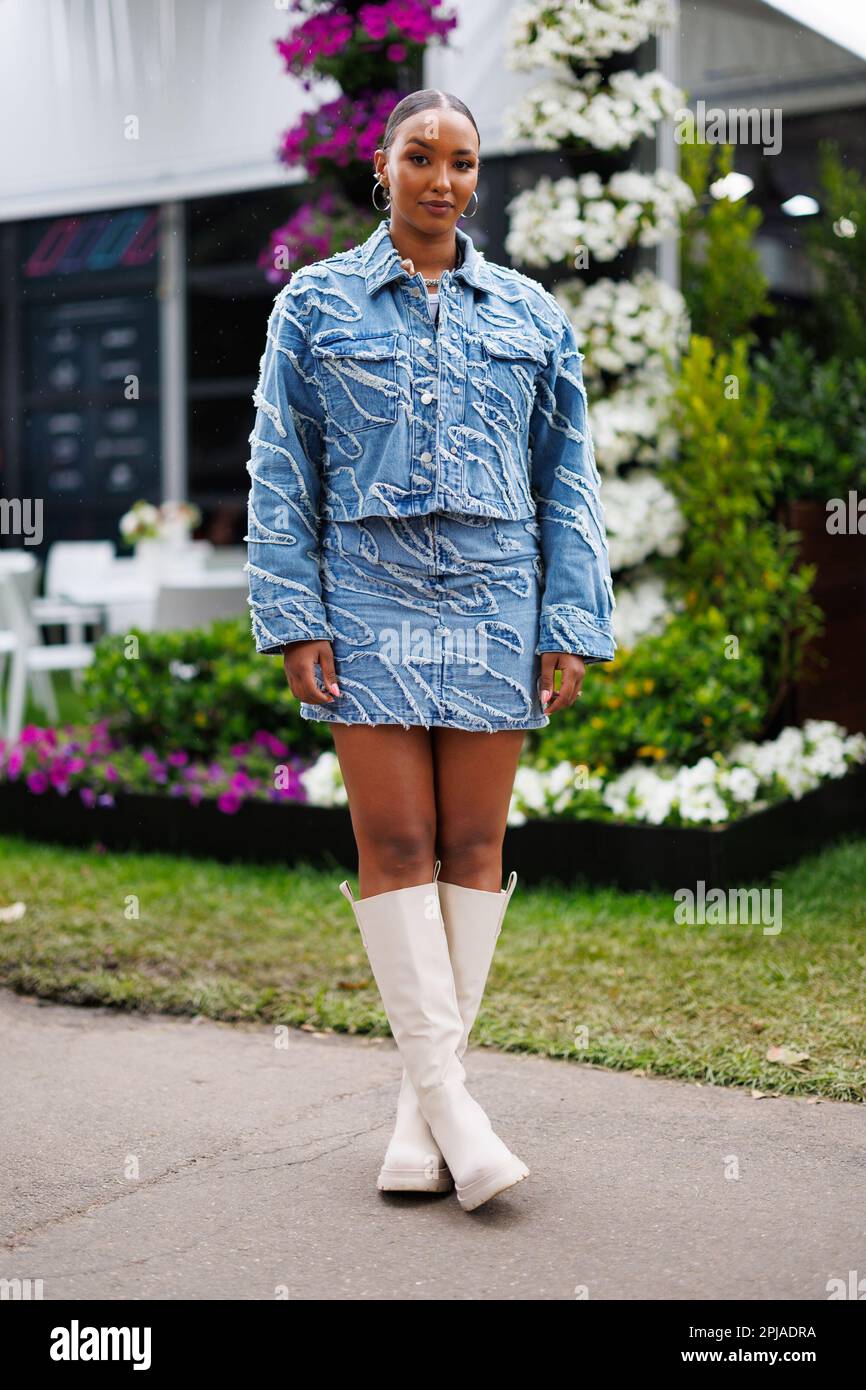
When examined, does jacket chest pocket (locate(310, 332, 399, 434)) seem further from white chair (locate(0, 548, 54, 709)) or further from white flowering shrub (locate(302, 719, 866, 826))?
white chair (locate(0, 548, 54, 709))

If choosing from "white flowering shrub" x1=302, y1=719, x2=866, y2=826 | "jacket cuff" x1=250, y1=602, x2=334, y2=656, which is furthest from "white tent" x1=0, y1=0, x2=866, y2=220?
"jacket cuff" x1=250, y1=602, x2=334, y2=656

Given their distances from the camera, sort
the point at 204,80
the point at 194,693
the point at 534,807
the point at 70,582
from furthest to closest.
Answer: the point at 70,582 → the point at 204,80 → the point at 194,693 → the point at 534,807

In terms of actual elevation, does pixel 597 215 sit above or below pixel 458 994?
above

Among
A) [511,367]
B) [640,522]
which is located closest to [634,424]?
[640,522]

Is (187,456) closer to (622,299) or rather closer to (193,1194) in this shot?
(622,299)

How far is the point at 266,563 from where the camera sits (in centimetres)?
274

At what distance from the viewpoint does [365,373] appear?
271 cm

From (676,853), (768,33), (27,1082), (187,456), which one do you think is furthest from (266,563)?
(187,456)

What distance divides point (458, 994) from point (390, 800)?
414 millimetres

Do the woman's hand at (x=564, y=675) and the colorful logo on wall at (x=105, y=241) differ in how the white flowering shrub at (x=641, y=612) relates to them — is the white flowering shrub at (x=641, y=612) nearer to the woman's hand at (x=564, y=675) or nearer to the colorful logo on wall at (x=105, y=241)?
the woman's hand at (x=564, y=675)

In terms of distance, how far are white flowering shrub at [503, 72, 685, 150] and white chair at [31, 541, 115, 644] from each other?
499cm

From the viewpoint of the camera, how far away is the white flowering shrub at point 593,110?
584 cm

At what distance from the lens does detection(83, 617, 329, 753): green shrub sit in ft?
19.8

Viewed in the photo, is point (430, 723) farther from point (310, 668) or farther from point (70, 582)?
point (70, 582)
